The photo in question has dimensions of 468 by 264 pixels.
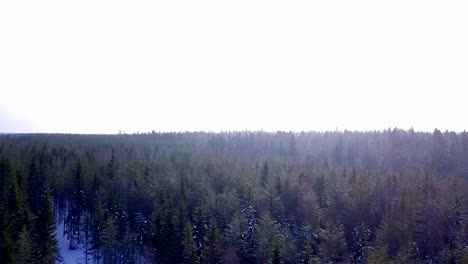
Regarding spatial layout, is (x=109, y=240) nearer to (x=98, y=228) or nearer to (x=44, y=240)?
(x=98, y=228)

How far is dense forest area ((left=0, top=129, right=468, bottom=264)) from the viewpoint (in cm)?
5978

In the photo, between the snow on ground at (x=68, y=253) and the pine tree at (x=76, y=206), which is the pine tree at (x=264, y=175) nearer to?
the pine tree at (x=76, y=206)

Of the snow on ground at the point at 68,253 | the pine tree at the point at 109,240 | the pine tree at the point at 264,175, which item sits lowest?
the snow on ground at the point at 68,253

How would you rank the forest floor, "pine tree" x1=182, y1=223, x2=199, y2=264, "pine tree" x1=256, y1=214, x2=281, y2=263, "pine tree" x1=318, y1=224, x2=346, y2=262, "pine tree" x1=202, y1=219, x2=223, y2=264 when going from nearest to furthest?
"pine tree" x1=318, y1=224, x2=346, y2=262
"pine tree" x1=182, y1=223, x2=199, y2=264
"pine tree" x1=202, y1=219, x2=223, y2=264
"pine tree" x1=256, y1=214, x2=281, y2=263
the forest floor

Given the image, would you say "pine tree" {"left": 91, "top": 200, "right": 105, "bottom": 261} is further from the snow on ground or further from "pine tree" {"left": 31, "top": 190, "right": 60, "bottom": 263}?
"pine tree" {"left": 31, "top": 190, "right": 60, "bottom": 263}

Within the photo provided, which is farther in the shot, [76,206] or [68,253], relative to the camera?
[76,206]

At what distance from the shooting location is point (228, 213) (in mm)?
74812

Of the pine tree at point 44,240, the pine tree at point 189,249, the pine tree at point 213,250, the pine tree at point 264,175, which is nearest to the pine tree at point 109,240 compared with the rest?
the pine tree at point 44,240

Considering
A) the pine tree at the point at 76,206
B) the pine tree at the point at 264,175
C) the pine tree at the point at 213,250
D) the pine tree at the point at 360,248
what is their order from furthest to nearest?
the pine tree at the point at 264,175, the pine tree at the point at 76,206, the pine tree at the point at 360,248, the pine tree at the point at 213,250

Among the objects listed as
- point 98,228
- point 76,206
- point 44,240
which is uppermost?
point 76,206

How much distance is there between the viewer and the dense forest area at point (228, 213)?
59.8 metres

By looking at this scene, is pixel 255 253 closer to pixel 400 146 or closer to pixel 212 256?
pixel 212 256

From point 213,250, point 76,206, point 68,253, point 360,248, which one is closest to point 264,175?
point 360,248

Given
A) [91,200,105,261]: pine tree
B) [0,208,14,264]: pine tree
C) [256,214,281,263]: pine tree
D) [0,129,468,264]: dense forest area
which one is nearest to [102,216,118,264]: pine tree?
[0,129,468,264]: dense forest area
